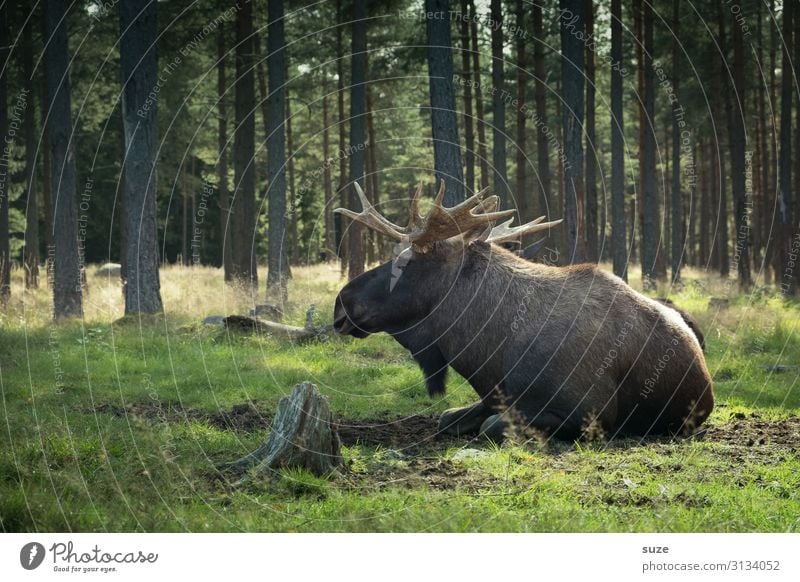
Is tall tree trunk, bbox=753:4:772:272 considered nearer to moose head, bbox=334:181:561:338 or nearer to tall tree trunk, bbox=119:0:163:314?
tall tree trunk, bbox=119:0:163:314

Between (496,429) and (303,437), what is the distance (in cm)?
231

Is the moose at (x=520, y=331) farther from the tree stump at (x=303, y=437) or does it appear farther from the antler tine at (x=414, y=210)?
the tree stump at (x=303, y=437)

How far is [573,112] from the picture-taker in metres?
19.5

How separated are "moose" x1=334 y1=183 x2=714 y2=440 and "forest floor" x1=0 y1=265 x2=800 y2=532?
44 centimetres

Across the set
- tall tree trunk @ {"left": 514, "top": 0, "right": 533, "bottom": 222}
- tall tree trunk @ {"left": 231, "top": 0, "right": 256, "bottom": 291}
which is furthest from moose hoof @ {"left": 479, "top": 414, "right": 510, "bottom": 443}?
tall tree trunk @ {"left": 514, "top": 0, "right": 533, "bottom": 222}

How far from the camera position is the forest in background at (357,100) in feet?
58.4

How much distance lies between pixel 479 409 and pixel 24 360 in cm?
740

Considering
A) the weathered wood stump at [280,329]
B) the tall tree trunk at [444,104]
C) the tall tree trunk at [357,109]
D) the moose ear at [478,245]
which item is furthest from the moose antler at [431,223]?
the tall tree trunk at [357,109]

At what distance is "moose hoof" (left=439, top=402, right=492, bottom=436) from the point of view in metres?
9.16

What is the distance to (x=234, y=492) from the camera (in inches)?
259

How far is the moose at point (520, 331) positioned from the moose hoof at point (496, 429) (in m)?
0.01

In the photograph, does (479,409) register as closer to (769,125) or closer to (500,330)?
(500,330)

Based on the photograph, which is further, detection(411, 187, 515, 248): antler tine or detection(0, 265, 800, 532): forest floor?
detection(411, 187, 515, 248): antler tine

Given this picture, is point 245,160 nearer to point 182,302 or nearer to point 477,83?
point 182,302
